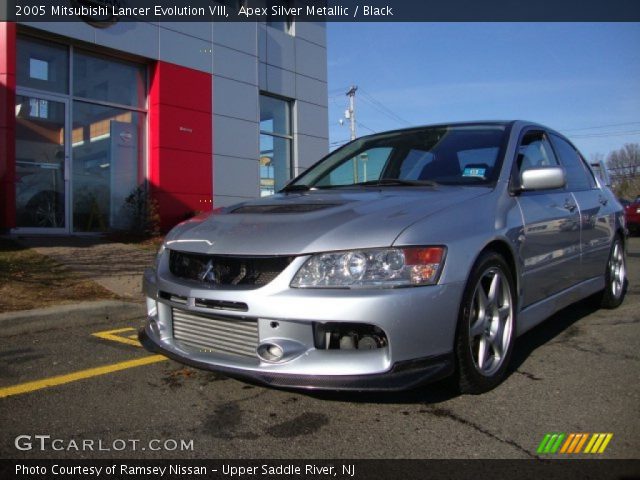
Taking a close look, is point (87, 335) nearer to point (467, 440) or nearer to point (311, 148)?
point (467, 440)

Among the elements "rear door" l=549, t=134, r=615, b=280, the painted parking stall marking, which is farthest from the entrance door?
"rear door" l=549, t=134, r=615, b=280

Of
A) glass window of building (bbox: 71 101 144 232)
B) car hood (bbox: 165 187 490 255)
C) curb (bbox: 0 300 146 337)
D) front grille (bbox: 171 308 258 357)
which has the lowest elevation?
curb (bbox: 0 300 146 337)

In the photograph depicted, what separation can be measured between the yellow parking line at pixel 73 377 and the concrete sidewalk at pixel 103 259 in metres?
2.04

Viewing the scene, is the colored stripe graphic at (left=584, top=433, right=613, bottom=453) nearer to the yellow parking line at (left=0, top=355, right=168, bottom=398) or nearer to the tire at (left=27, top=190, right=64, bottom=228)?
the yellow parking line at (left=0, top=355, right=168, bottom=398)

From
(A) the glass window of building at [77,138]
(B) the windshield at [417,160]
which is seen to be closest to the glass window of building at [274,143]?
(A) the glass window of building at [77,138]

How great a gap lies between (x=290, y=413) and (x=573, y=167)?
3.32 m

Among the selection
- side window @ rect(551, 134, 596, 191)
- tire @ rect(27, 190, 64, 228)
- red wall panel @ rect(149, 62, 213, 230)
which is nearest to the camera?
Result: side window @ rect(551, 134, 596, 191)

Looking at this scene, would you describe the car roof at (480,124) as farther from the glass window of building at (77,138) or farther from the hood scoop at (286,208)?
the glass window of building at (77,138)

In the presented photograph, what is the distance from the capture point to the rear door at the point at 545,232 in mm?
3354

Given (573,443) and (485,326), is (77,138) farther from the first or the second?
(573,443)

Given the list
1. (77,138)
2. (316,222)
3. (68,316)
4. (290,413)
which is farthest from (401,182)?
(77,138)

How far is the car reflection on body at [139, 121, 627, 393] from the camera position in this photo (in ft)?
7.99

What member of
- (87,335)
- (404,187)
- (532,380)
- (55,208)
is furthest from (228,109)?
(532,380)

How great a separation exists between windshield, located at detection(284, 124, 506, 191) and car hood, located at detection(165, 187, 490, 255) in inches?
12.0
